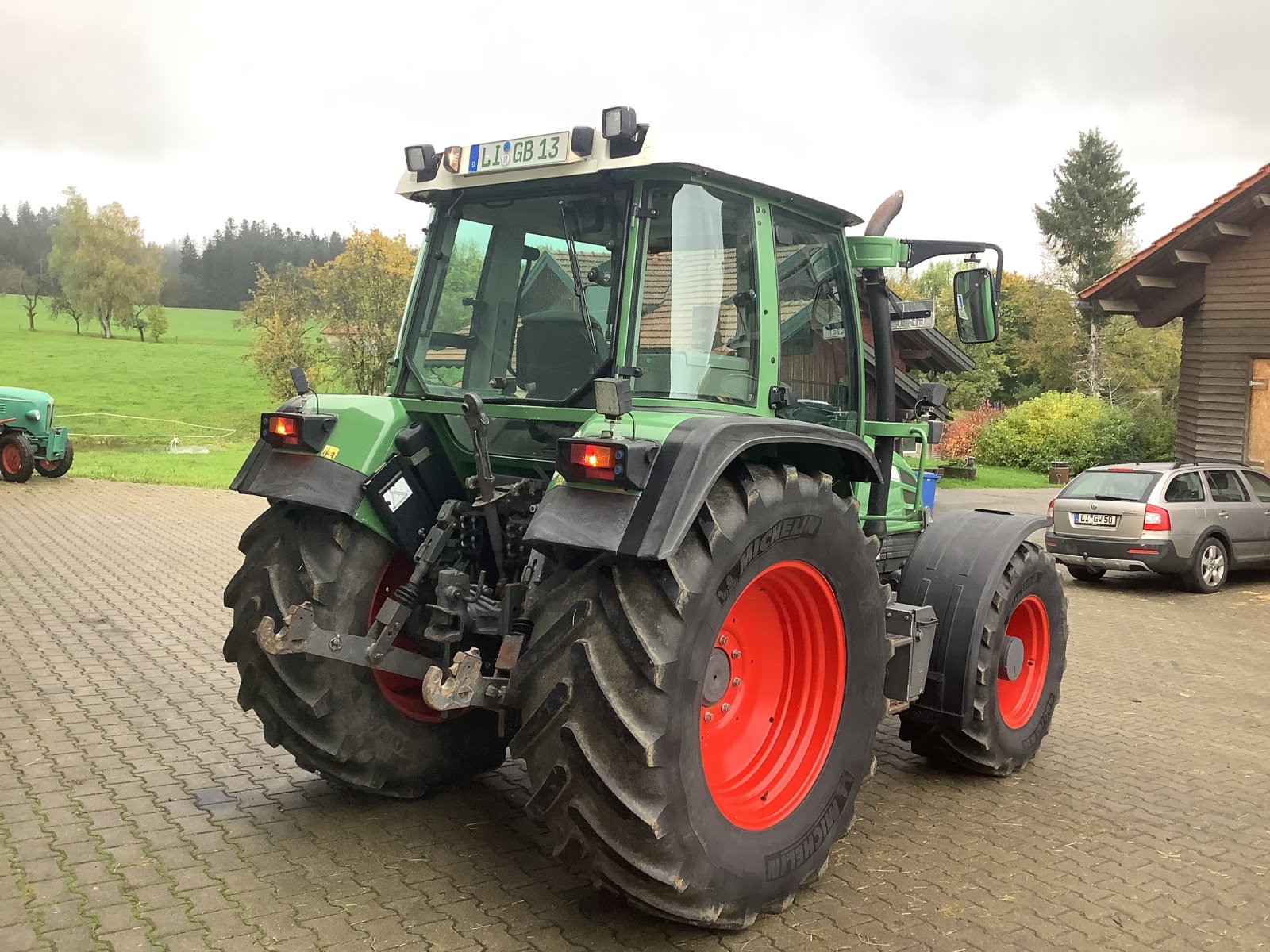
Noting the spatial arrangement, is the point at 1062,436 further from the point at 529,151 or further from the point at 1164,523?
the point at 529,151

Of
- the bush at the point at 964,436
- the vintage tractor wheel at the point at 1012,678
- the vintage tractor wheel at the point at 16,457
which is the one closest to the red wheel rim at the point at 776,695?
the vintage tractor wheel at the point at 1012,678

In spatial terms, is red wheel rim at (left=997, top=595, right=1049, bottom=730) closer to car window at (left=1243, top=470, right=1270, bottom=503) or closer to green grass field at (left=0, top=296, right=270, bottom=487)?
car window at (left=1243, top=470, right=1270, bottom=503)

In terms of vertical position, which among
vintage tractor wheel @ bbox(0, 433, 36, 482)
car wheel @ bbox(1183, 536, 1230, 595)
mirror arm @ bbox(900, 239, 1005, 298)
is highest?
mirror arm @ bbox(900, 239, 1005, 298)

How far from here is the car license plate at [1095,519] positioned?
1267cm

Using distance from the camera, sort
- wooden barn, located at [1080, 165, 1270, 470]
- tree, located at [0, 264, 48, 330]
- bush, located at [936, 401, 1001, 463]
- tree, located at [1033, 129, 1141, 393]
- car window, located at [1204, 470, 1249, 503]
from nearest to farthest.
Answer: car window, located at [1204, 470, 1249, 503]
wooden barn, located at [1080, 165, 1270, 470]
bush, located at [936, 401, 1001, 463]
tree, located at [1033, 129, 1141, 393]
tree, located at [0, 264, 48, 330]

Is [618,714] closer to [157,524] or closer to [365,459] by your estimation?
[365,459]

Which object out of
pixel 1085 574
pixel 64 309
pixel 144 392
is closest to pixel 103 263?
pixel 64 309

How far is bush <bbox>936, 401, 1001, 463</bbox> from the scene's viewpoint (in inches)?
1444

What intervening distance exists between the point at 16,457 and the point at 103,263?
2376 inches

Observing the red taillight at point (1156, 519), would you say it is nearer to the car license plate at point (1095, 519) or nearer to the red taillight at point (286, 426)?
the car license plate at point (1095, 519)

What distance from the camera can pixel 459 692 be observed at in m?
3.39

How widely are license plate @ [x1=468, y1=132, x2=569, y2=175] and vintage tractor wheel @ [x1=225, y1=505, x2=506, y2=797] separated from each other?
1.47 m

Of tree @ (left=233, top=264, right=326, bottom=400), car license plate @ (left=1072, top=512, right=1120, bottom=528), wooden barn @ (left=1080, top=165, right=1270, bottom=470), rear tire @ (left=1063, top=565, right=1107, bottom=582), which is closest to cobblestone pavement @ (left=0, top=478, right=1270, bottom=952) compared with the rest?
car license plate @ (left=1072, top=512, right=1120, bottom=528)

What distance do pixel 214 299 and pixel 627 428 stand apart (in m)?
94.9
